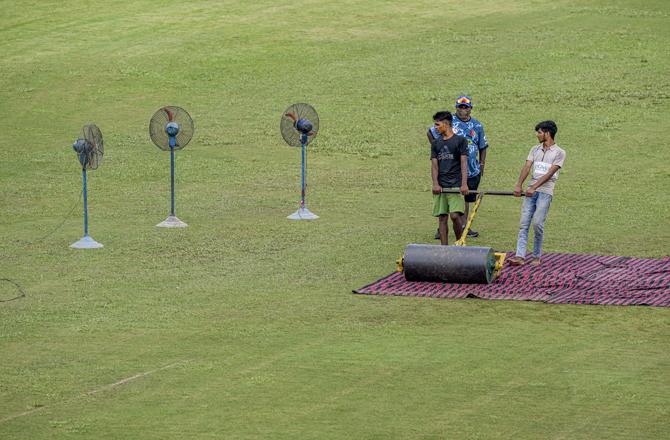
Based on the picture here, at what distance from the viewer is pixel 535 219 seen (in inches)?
677

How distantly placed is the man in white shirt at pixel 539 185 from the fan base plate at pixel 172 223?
583 cm

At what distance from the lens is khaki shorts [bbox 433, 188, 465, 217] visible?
690 inches

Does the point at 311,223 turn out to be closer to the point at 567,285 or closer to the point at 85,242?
the point at 85,242

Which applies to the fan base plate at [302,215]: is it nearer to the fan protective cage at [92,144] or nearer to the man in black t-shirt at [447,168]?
the fan protective cage at [92,144]

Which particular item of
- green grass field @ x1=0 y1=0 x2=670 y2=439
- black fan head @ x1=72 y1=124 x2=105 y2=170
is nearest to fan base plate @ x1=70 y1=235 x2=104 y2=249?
green grass field @ x1=0 y1=0 x2=670 y2=439

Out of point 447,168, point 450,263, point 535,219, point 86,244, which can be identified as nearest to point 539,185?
point 535,219

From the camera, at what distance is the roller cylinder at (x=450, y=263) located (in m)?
15.8

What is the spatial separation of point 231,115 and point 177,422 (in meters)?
20.4

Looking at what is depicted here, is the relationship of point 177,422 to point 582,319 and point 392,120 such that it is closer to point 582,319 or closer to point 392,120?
point 582,319

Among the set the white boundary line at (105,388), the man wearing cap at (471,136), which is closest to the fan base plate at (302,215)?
the man wearing cap at (471,136)

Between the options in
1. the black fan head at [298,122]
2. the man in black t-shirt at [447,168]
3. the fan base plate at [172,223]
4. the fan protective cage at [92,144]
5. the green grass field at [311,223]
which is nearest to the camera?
the green grass field at [311,223]

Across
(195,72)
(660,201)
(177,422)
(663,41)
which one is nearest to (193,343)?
(177,422)

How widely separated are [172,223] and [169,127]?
153 centimetres

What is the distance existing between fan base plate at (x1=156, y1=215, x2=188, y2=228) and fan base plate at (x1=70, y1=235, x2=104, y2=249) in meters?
1.75
